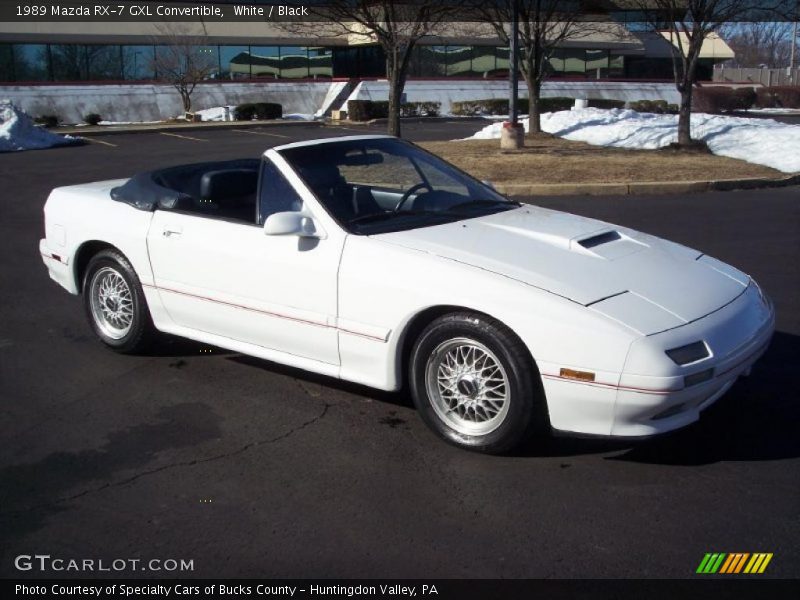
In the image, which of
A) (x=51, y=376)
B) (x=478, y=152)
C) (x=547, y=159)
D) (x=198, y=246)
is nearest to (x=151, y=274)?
(x=198, y=246)

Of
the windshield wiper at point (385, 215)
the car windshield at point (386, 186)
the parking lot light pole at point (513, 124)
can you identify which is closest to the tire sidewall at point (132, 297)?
the car windshield at point (386, 186)

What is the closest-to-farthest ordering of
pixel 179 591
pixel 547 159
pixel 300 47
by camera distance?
pixel 179 591 < pixel 547 159 < pixel 300 47

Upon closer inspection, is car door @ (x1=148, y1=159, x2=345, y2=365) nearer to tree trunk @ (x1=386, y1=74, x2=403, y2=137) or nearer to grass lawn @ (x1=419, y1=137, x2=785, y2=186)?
grass lawn @ (x1=419, y1=137, x2=785, y2=186)

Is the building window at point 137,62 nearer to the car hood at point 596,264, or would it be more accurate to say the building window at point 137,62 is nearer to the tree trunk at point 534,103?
the tree trunk at point 534,103

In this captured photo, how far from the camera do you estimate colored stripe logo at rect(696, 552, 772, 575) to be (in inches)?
132

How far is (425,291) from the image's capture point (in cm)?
438

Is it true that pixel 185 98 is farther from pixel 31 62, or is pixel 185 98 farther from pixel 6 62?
pixel 6 62

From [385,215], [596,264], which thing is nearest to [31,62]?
[385,215]

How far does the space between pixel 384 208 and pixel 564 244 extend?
1216mm

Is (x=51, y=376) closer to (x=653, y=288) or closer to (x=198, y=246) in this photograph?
(x=198, y=246)

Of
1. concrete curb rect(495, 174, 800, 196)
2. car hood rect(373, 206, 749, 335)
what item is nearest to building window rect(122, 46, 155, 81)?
concrete curb rect(495, 174, 800, 196)

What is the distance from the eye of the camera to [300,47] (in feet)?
153

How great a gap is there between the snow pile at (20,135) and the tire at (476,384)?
885 inches

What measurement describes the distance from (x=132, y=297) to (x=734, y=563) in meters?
4.05
